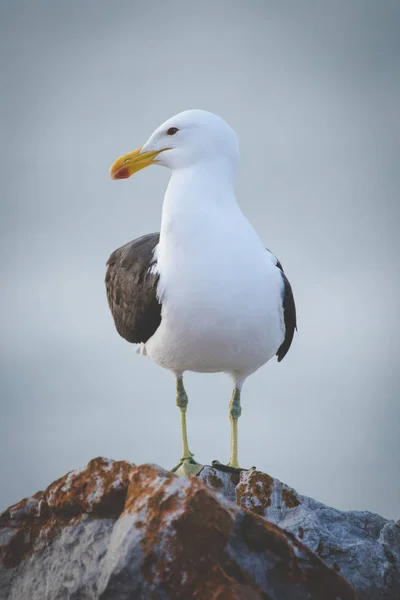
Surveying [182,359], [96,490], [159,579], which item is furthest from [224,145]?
[159,579]

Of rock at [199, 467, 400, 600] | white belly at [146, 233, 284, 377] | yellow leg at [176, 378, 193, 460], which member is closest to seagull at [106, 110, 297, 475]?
white belly at [146, 233, 284, 377]

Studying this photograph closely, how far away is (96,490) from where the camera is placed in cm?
593

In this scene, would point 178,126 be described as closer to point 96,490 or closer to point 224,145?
point 224,145

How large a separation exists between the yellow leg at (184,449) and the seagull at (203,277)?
19mm

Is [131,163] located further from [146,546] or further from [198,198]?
[146,546]

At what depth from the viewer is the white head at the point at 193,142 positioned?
32.8 ft

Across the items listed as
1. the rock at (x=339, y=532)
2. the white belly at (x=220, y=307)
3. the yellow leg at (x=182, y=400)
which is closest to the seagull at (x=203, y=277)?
the white belly at (x=220, y=307)

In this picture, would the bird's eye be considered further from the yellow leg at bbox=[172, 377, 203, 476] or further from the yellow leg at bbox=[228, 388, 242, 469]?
the yellow leg at bbox=[228, 388, 242, 469]

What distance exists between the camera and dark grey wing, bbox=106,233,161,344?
9.98m

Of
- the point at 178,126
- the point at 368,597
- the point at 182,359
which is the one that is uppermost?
the point at 178,126

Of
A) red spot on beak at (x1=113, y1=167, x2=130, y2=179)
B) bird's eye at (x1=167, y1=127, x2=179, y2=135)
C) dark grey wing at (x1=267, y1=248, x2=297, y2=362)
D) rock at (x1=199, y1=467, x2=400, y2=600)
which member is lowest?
rock at (x1=199, y1=467, x2=400, y2=600)

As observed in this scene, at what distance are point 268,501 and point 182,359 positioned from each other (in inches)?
98.1

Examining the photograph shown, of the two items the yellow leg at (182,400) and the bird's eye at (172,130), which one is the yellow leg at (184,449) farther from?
the bird's eye at (172,130)

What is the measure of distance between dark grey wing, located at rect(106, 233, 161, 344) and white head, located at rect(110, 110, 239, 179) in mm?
1309
